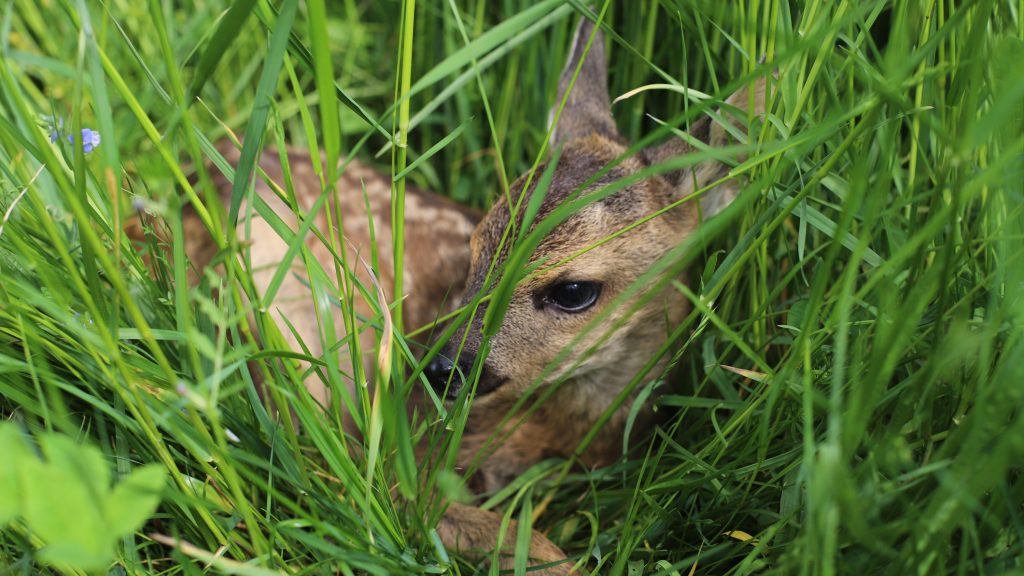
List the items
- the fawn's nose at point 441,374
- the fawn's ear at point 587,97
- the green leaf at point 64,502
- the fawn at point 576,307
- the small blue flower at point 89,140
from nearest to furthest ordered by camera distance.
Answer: the green leaf at point 64,502 < the small blue flower at point 89,140 < the fawn's nose at point 441,374 < the fawn at point 576,307 < the fawn's ear at point 587,97

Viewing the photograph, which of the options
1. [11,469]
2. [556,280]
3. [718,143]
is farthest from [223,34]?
[718,143]

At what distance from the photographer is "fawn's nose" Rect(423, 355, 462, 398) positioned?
1753 millimetres

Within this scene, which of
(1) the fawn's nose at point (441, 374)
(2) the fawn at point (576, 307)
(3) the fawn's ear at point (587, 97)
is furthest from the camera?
(3) the fawn's ear at point (587, 97)

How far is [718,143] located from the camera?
6.24 feet

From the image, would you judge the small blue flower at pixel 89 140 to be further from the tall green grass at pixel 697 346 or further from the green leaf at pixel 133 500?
the green leaf at pixel 133 500

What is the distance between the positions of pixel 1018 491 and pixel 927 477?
0.39 feet

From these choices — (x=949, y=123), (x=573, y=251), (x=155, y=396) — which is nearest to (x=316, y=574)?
(x=155, y=396)

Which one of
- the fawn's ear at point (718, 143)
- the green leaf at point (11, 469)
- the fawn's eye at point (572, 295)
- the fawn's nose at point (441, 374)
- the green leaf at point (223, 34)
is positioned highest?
the green leaf at point (223, 34)

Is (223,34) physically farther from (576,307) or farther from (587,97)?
(587,97)

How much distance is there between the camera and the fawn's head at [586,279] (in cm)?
187

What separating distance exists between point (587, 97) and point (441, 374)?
101cm

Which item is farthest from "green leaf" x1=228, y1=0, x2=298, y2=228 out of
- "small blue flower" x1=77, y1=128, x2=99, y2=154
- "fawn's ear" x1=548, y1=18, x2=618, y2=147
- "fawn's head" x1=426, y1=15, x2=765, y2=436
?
"fawn's ear" x1=548, y1=18, x2=618, y2=147

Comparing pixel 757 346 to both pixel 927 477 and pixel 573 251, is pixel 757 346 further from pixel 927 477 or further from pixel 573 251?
pixel 927 477

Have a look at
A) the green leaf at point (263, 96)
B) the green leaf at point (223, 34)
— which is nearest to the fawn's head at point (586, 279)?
the green leaf at point (263, 96)
